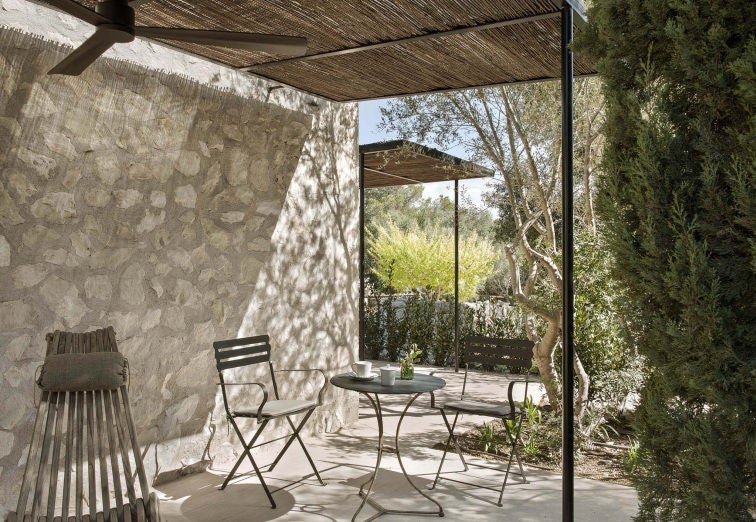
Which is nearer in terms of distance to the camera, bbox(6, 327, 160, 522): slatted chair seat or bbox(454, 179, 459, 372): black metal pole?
bbox(6, 327, 160, 522): slatted chair seat

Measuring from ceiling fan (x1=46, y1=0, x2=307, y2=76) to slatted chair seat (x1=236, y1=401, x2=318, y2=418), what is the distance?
204 cm

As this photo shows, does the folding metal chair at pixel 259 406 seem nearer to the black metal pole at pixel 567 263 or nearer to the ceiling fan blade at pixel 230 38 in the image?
the black metal pole at pixel 567 263

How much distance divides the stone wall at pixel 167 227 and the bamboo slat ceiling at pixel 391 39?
14.6 inches

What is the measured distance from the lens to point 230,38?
2.49 m

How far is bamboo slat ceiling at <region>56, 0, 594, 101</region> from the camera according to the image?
3143mm

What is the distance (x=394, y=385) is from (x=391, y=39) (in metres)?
2.01

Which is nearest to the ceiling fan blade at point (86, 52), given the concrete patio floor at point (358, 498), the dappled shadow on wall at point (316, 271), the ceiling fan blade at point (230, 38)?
the ceiling fan blade at point (230, 38)

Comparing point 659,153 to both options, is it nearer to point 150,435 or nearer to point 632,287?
point 632,287

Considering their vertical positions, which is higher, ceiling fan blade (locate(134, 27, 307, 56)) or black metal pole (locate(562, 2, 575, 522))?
ceiling fan blade (locate(134, 27, 307, 56))

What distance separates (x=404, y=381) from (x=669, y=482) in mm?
1897

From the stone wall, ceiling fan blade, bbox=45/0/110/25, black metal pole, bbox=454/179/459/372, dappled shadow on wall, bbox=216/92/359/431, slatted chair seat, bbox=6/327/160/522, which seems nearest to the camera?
ceiling fan blade, bbox=45/0/110/25

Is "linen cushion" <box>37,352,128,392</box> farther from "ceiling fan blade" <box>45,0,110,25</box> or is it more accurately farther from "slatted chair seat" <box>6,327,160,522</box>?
"ceiling fan blade" <box>45,0,110,25</box>

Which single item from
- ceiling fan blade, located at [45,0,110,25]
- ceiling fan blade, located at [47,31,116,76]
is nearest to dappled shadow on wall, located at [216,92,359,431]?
ceiling fan blade, located at [47,31,116,76]

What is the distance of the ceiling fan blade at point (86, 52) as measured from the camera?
90.0 inches
